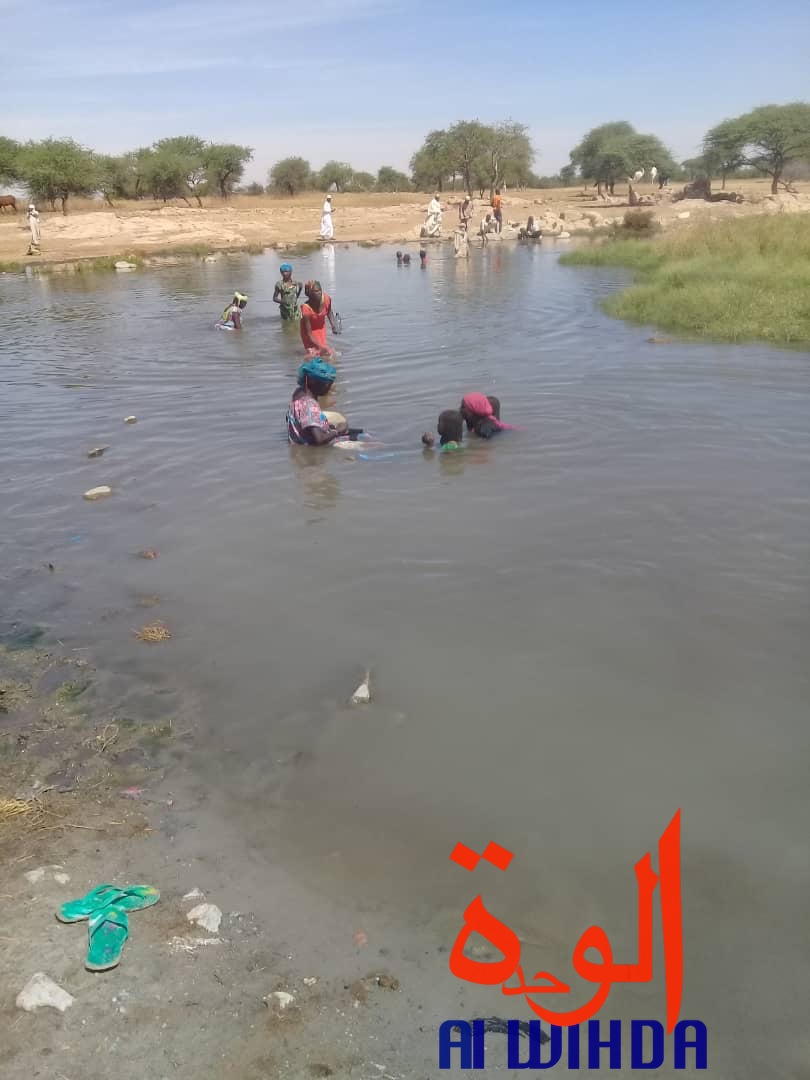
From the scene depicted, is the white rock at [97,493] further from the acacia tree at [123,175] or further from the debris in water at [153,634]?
the acacia tree at [123,175]

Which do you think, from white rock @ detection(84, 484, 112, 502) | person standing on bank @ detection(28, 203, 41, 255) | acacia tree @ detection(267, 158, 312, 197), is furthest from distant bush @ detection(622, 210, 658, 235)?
acacia tree @ detection(267, 158, 312, 197)

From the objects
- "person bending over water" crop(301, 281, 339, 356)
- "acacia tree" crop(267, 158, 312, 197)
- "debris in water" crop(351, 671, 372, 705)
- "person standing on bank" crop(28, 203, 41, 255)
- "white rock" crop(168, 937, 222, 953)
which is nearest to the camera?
"white rock" crop(168, 937, 222, 953)

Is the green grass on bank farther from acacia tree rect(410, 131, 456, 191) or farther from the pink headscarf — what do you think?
acacia tree rect(410, 131, 456, 191)

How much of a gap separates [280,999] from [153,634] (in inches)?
118

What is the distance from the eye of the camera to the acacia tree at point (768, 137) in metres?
54.1

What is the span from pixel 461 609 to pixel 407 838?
210 centimetres

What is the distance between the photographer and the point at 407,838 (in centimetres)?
359

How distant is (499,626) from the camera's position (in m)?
5.24

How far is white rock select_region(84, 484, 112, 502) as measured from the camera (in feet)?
26.4

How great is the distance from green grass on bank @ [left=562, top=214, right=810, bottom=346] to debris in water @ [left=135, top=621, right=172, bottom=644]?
11445 mm

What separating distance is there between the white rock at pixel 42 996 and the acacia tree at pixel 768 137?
203 ft

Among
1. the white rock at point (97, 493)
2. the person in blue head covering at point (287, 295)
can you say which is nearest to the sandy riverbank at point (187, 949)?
the white rock at point (97, 493)

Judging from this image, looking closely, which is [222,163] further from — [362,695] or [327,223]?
[362,695]

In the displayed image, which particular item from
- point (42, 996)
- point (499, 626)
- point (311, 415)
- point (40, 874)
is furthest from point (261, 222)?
point (42, 996)
